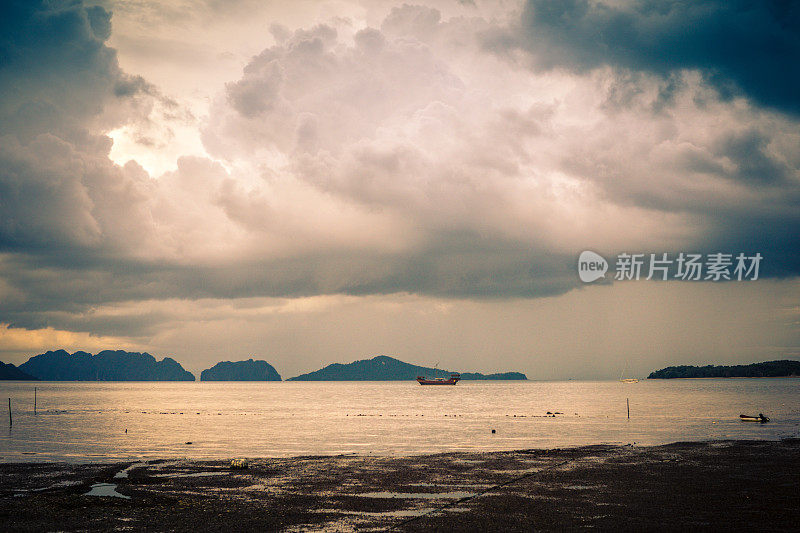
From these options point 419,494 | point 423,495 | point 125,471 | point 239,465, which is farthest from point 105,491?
point 423,495

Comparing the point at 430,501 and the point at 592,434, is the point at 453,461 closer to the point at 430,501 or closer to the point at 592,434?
the point at 430,501

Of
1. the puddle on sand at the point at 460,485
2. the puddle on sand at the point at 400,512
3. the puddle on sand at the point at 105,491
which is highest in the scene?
the puddle on sand at the point at 400,512

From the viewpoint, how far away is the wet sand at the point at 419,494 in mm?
26922

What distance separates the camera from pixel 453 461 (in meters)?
50.5

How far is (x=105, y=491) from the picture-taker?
3712 cm

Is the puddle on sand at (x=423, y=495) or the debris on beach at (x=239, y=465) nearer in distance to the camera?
the puddle on sand at (x=423, y=495)

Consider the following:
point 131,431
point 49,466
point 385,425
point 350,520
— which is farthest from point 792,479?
point 131,431

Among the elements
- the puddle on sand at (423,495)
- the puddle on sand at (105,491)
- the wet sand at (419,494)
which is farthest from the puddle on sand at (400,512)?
the puddle on sand at (105,491)

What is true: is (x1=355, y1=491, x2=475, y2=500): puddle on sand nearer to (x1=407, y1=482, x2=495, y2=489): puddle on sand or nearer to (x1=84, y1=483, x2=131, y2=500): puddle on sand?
(x1=407, y1=482, x2=495, y2=489): puddle on sand

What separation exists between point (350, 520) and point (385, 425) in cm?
7562

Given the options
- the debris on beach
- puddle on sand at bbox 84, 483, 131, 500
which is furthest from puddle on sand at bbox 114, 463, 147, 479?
the debris on beach

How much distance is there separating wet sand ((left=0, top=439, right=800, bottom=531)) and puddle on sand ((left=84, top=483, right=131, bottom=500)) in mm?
84

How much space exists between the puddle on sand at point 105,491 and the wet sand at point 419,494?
8 centimetres

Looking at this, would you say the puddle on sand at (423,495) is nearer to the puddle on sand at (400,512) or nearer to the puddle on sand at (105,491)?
the puddle on sand at (400,512)
